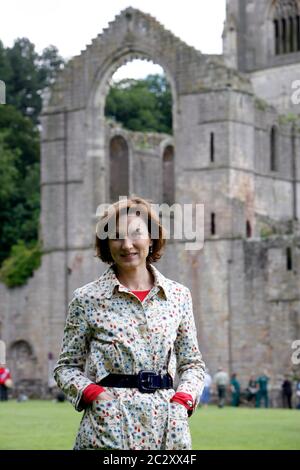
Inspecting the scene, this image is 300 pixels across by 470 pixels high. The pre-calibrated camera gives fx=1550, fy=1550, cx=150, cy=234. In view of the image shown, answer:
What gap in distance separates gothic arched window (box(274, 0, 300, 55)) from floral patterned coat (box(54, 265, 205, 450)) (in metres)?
58.9

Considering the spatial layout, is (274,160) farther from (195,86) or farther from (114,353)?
(114,353)

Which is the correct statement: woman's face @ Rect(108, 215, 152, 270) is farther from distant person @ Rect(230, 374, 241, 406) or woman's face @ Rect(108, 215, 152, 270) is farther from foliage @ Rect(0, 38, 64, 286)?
foliage @ Rect(0, 38, 64, 286)

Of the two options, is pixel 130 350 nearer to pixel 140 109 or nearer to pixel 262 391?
pixel 262 391

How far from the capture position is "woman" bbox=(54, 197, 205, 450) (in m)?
8.08

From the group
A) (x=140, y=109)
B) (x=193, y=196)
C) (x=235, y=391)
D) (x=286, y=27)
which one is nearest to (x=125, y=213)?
(x=235, y=391)

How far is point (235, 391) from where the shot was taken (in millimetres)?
44938

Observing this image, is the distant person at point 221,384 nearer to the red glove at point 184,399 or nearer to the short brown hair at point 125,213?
the short brown hair at point 125,213

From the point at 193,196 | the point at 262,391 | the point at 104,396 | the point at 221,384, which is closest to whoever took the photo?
the point at 104,396

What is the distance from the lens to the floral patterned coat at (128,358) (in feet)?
26.5

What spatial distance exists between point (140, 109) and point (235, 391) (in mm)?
32619

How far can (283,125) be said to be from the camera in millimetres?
53094

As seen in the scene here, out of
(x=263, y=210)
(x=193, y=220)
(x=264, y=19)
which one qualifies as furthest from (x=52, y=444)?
(x=264, y=19)

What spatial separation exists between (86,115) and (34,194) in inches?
491

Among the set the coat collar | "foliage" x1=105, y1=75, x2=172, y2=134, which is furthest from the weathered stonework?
the coat collar
